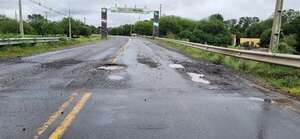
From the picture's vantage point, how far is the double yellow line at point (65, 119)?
13.4ft

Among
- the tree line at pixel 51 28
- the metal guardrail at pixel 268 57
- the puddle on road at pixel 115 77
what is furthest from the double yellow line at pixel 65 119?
the tree line at pixel 51 28

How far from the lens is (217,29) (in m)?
99.6

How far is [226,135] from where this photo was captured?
13.7 ft

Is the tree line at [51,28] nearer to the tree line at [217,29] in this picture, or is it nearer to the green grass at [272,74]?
the tree line at [217,29]

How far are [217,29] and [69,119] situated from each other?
324 ft

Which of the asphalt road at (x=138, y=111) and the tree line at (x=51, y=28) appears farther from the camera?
the tree line at (x=51, y=28)

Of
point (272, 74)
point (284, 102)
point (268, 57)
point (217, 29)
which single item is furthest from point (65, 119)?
point (217, 29)

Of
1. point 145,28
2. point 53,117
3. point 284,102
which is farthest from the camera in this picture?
point 145,28

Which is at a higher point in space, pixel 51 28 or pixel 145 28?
pixel 145 28

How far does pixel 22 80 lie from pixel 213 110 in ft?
17.9

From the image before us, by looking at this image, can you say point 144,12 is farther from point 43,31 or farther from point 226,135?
point 226,135

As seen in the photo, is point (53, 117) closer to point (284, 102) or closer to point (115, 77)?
point (115, 77)

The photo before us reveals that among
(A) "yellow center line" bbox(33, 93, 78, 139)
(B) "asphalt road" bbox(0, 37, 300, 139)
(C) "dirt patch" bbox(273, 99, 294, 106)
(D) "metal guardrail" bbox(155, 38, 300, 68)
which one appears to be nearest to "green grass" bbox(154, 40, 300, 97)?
(D) "metal guardrail" bbox(155, 38, 300, 68)

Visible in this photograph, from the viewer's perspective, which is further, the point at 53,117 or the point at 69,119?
the point at 53,117
